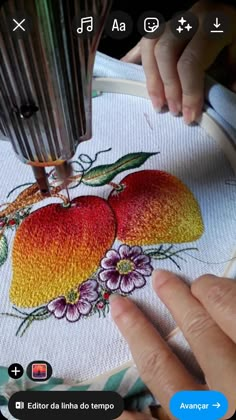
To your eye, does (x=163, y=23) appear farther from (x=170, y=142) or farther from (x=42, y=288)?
(x=42, y=288)

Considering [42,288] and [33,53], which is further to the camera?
[42,288]

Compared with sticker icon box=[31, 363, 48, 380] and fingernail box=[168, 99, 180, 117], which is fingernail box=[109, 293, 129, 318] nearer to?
sticker icon box=[31, 363, 48, 380]

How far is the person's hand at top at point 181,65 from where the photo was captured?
53 cm

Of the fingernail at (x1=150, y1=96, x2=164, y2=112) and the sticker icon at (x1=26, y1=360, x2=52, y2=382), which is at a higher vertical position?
the fingernail at (x1=150, y1=96, x2=164, y2=112)

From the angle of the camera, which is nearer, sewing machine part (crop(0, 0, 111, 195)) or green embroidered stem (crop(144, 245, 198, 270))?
sewing machine part (crop(0, 0, 111, 195))

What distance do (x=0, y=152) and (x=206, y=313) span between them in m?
0.30

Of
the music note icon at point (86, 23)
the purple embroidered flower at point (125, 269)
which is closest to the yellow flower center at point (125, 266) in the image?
the purple embroidered flower at point (125, 269)

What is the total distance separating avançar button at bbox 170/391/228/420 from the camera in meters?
0.41

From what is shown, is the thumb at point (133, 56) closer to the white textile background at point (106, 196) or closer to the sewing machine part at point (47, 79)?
the white textile background at point (106, 196)

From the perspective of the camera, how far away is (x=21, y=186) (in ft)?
1.80

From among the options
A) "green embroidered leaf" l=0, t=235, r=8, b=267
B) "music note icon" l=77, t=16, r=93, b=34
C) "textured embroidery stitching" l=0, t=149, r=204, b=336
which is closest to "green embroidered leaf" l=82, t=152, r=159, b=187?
"textured embroidery stitching" l=0, t=149, r=204, b=336

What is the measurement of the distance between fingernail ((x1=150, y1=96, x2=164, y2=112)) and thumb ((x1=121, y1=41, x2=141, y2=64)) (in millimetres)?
52

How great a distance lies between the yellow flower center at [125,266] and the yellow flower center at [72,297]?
46 millimetres

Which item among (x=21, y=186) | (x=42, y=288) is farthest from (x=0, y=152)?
(x=42, y=288)
